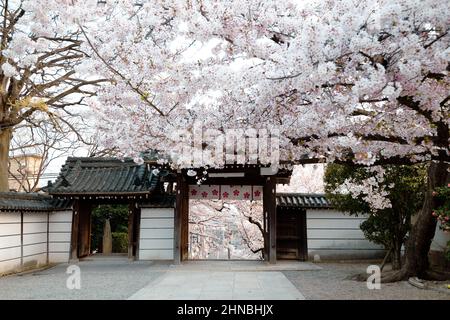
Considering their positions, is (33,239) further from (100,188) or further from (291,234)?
(291,234)

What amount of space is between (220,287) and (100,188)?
6.71 metres

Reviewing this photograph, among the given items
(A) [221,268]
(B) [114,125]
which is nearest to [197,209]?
(A) [221,268]

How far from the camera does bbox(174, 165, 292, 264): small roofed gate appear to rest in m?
12.8

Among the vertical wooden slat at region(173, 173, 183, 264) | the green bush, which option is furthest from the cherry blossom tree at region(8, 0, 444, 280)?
the green bush

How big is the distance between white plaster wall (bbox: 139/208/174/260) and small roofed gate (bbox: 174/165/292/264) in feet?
2.29

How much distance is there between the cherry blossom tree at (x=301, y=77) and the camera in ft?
13.6

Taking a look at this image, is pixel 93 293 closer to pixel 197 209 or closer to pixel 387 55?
pixel 387 55

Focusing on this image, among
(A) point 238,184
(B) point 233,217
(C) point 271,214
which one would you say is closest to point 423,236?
(C) point 271,214

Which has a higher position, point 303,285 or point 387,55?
point 387,55

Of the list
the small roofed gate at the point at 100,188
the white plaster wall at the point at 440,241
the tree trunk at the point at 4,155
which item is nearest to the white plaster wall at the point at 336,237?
the white plaster wall at the point at 440,241

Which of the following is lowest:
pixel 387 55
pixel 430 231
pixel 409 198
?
pixel 430 231

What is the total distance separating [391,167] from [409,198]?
3.07 feet

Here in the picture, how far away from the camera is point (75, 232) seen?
14172mm

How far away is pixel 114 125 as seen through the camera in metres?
6.96
